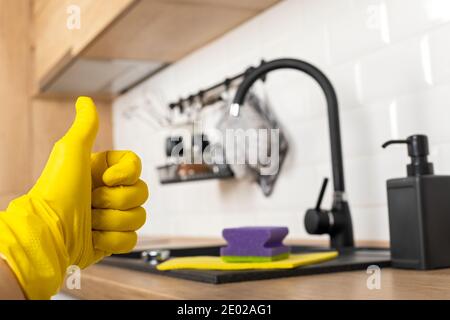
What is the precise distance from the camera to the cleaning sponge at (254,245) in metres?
0.97

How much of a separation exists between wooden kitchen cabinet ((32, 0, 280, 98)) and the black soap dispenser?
0.65m

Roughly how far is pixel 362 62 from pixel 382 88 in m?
0.07

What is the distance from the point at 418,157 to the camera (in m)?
0.94

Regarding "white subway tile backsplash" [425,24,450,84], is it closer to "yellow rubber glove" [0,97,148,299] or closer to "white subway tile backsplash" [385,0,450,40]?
"white subway tile backsplash" [385,0,450,40]

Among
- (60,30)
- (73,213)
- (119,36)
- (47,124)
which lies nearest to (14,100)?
(47,124)

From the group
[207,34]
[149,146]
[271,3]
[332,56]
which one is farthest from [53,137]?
[332,56]

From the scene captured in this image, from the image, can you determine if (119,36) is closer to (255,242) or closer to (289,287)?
(255,242)

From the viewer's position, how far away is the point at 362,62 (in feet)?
4.11

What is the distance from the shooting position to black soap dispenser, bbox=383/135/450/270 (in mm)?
907

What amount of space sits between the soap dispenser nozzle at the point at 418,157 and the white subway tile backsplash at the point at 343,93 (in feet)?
0.43

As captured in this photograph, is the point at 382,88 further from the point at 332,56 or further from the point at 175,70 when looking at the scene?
the point at 175,70

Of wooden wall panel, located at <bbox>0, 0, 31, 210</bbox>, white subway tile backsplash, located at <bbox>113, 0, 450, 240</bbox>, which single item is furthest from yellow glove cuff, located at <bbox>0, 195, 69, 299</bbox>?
wooden wall panel, located at <bbox>0, 0, 31, 210</bbox>

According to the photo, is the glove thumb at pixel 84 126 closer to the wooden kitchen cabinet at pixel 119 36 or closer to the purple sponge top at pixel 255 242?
the purple sponge top at pixel 255 242

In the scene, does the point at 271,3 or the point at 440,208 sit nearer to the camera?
the point at 440,208
